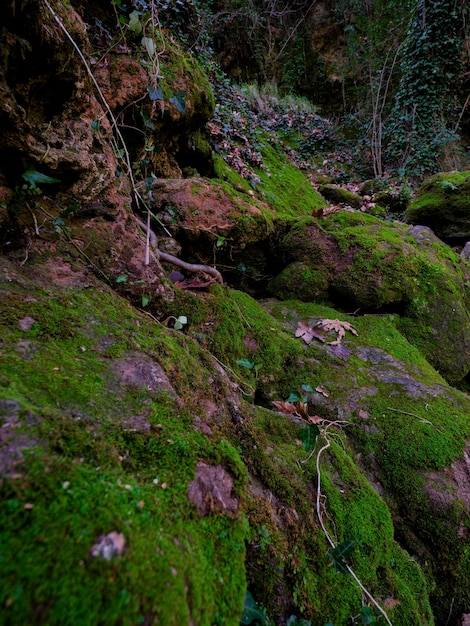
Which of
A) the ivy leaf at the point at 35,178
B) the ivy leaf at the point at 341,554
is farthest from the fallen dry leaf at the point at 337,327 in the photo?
the ivy leaf at the point at 35,178

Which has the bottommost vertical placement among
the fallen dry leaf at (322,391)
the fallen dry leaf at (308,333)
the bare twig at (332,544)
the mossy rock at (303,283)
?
the bare twig at (332,544)

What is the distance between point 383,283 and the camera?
392cm

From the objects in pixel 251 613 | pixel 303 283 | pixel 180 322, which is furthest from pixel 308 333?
pixel 251 613

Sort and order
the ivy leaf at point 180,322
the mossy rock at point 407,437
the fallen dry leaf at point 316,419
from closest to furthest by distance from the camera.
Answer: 1. the mossy rock at point 407,437
2. the ivy leaf at point 180,322
3. the fallen dry leaf at point 316,419

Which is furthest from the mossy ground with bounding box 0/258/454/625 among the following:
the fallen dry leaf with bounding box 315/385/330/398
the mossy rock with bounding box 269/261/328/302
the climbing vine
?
the climbing vine

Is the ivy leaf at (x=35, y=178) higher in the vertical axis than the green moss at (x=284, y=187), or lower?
lower

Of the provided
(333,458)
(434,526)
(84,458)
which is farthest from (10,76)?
(434,526)

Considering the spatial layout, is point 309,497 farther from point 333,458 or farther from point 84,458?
point 84,458

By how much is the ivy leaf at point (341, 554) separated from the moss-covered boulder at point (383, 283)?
2822 mm

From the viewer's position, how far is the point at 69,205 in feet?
7.14

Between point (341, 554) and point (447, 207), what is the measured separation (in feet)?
22.9

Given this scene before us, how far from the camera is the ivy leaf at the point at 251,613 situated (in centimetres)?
112

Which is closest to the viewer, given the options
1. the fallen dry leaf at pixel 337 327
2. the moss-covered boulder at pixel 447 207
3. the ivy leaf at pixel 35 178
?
the ivy leaf at pixel 35 178

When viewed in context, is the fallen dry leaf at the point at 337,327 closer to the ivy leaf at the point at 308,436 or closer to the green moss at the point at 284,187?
the ivy leaf at the point at 308,436
